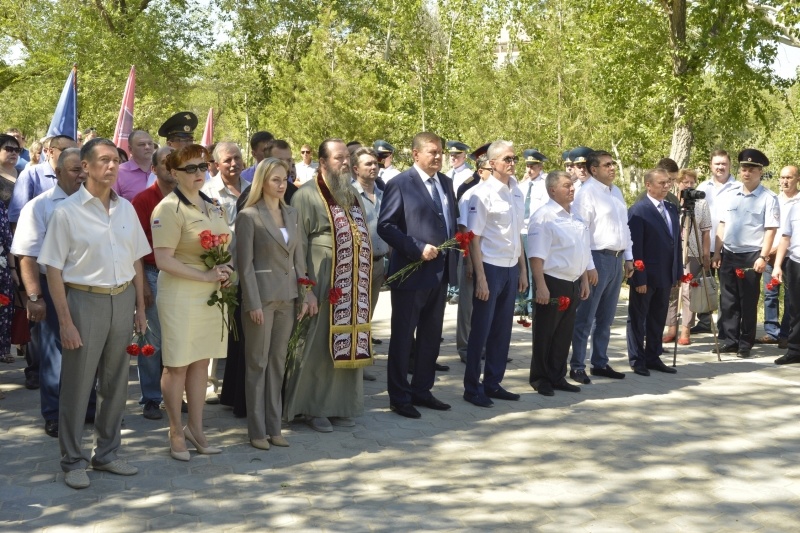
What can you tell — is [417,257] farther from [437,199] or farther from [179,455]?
[179,455]

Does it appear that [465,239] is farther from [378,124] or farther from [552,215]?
[378,124]

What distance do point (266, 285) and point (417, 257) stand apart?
1434 mm

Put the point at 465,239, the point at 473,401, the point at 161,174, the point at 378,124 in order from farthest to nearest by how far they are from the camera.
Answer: the point at 378,124 → the point at 473,401 → the point at 465,239 → the point at 161,174

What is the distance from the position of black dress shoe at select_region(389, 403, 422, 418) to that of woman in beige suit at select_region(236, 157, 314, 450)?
1261 mm

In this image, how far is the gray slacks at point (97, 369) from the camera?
5.96 meters

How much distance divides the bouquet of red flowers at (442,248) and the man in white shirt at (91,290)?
2.35 meters

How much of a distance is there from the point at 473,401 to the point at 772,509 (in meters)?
2.97

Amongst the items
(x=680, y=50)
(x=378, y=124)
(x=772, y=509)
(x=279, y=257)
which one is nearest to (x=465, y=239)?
(x=279, y=257)

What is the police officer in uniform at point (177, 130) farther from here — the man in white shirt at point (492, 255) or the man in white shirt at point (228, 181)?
the man in white shirt at point (492, 255)

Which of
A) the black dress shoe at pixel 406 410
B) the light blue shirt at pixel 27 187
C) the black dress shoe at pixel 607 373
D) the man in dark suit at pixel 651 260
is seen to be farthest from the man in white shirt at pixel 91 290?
the man in dark suit at pixel 651 260

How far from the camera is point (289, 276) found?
6.99 metres

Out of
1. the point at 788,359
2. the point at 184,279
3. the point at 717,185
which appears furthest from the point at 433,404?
the point at 717,185

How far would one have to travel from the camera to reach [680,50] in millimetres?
18062

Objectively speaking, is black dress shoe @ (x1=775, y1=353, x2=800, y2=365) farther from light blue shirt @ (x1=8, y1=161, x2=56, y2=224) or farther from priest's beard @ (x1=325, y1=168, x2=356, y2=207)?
light blue shirt @ (x1=8, y1=161, x2=56, y2=224)
